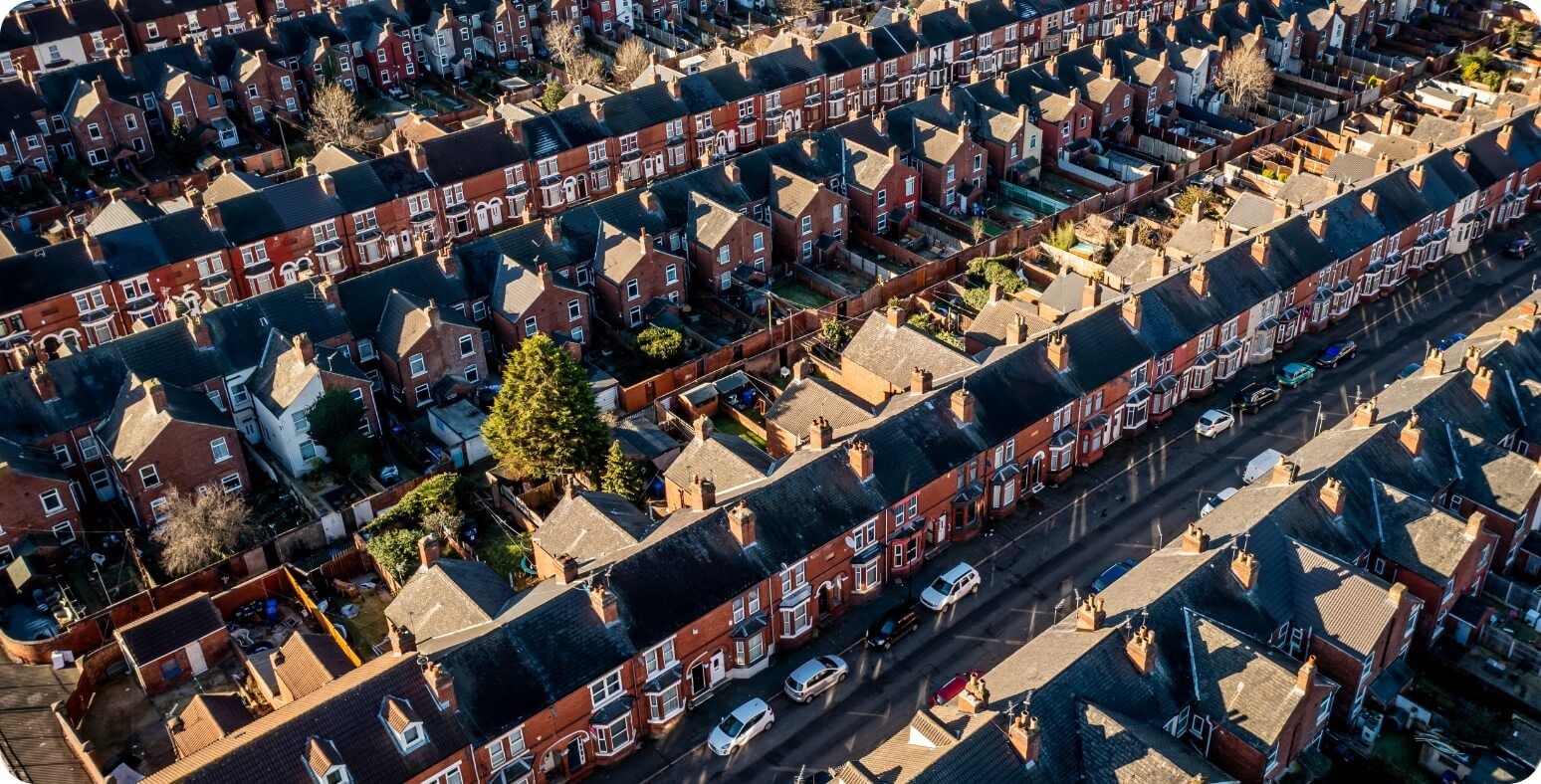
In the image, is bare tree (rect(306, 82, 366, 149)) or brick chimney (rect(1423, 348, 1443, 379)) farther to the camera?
bare tree (rect(306, 82, 366, 149))

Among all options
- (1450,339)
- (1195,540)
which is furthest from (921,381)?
(1450,339)

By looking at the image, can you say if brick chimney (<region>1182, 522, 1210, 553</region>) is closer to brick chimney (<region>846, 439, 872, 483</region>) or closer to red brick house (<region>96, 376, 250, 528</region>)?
brick chimney (<region>846, 439, 872, 483</region>)

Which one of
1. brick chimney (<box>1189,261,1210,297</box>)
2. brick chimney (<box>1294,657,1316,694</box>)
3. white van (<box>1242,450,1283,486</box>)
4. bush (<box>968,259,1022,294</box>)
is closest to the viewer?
brick chimney (<box>1294,657,1316,694</box>)

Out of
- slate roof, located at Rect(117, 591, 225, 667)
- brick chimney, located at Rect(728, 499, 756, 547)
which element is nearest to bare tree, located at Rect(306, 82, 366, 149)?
slate roof, located at Rect(117, 591, 225, 667)

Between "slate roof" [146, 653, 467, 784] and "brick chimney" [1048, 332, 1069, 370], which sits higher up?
"brick chimney" [1048, 332, 1069, 370]

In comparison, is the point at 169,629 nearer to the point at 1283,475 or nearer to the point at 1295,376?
the point at 1283,475

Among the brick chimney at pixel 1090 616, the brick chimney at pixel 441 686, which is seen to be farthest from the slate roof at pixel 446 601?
the brick chimney at pixel 1090 616
